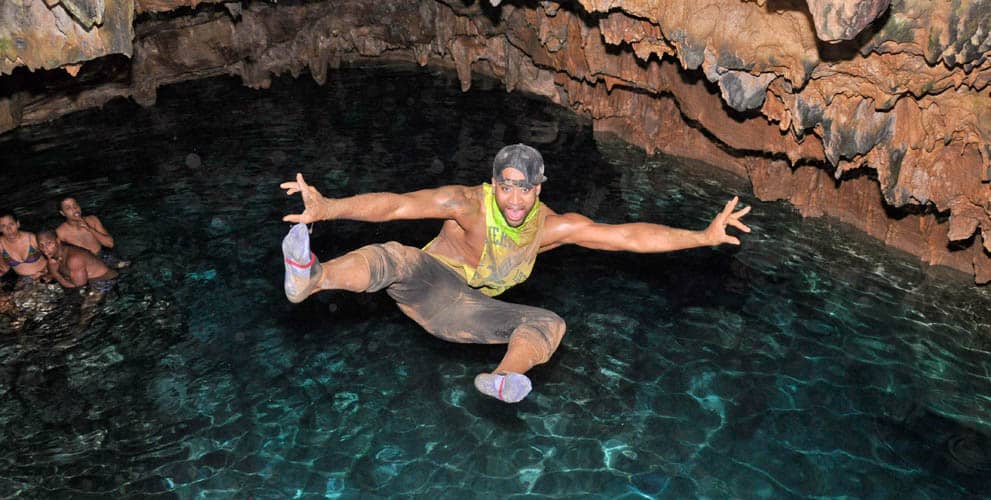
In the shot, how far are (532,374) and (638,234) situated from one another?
167cm

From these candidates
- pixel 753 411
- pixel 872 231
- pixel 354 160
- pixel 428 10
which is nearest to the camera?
pixel 753 411

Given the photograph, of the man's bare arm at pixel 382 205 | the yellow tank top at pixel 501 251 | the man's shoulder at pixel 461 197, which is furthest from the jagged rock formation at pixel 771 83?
the man's bare arm at pixel 382 205

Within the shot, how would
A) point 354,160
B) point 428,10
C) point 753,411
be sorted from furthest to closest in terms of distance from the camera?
point 428,10 < point 354,160 < point 753,411

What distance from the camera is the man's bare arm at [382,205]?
5266 millimetres

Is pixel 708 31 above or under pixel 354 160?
above

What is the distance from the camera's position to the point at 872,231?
9.70 m

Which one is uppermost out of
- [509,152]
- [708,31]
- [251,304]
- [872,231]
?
[708,31]

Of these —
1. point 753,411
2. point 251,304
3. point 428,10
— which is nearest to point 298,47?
Answer: point 428,10

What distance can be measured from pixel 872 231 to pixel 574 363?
4.92 meters

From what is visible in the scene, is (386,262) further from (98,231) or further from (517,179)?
(98,231)

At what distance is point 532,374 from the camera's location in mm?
6934

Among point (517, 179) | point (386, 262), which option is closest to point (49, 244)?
point (386, 262)

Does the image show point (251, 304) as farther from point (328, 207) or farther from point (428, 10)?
point (428, 10)

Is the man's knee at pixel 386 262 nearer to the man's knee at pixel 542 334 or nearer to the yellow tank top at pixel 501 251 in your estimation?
the yellow tank top at pixel 501 251
